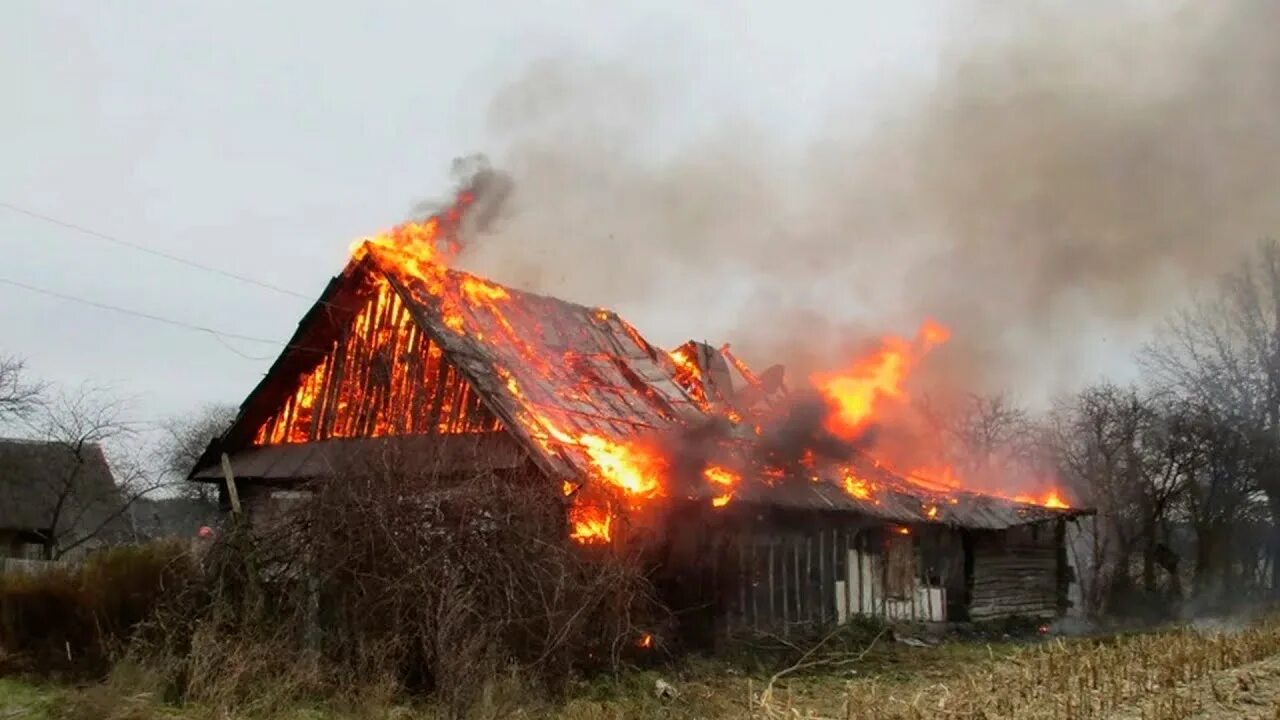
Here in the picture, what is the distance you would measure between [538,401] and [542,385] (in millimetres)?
860

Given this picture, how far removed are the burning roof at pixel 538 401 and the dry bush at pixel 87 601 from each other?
3839 millimetres

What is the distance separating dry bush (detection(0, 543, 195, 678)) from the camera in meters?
13.6

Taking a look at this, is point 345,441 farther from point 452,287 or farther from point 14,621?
point 14,621

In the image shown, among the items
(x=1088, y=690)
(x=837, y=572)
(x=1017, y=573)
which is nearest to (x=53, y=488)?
(x=837, y=572)

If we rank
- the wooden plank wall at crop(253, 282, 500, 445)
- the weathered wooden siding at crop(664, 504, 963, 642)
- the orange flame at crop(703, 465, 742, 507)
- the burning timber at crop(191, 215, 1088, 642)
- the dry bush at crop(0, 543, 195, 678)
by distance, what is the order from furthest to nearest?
the weathered wooden siding at crop(664, 504, 963, 642)
the orange flame at crop(703, 465, 742, 507)
the wooden plank wall at crop(253, 282, 500, 445)
the burning timber at crop(191, 215, 1088, 642)
the dry bush at crop(0, 543, 195, 678)

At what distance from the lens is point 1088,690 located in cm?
1098

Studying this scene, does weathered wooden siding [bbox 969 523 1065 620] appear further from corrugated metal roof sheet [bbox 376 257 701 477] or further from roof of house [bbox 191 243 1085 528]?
corrugated metal roof sheet [bbox 376 257 701 477]

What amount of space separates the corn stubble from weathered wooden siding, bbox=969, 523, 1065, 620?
971 cm

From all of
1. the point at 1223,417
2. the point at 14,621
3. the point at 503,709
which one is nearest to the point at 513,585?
the point at 503,709

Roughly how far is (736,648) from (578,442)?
417 cm

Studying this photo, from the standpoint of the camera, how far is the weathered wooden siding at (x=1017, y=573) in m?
24.1

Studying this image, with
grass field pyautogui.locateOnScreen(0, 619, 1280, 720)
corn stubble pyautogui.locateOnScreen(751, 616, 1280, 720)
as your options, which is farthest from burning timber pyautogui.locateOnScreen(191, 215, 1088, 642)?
corn stubble pyautogui.locateOnScreen(751, 616, 1280, 720)

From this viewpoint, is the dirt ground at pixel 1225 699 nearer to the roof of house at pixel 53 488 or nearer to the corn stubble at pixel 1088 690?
the corn stubble at pixel 1088 690

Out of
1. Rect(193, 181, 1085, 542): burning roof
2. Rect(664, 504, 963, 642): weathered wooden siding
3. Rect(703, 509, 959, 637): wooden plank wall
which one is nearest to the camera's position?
Rect(193, 181, 1085, 542): burning roof
